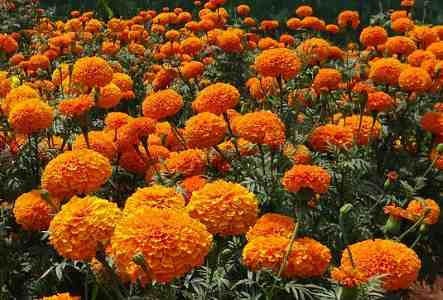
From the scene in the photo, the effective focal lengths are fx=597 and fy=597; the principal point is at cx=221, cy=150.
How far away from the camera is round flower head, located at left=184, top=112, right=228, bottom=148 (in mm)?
2635

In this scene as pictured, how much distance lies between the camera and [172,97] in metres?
3.11

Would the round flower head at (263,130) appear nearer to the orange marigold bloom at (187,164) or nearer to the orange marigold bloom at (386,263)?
the orange marigold bloom at (187,164)

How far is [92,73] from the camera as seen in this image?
10.5 ft

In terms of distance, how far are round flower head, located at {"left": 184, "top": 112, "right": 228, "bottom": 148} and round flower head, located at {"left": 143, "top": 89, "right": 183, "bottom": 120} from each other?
42 centimetres

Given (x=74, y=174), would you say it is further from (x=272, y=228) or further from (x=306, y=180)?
(x=306, y=180)

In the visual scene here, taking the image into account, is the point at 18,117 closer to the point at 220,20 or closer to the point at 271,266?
the point at 271,266

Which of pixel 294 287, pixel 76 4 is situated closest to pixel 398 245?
pixel 294 287

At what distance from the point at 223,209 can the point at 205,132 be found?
893 millimetres

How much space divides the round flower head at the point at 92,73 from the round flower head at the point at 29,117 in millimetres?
458

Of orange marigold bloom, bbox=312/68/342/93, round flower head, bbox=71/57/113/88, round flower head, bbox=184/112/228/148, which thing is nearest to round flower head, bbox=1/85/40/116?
round flower head, bbox=71/57/113/88

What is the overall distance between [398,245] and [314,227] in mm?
544

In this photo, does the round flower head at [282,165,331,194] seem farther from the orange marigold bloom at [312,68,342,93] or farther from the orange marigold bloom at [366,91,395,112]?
the orange marigold bloom at [312,68,342,93]

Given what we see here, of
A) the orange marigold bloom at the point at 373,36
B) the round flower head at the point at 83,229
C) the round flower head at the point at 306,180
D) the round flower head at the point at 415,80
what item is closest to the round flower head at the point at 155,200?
the round flower head at the point at 83,229

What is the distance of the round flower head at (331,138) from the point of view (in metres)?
2.75
